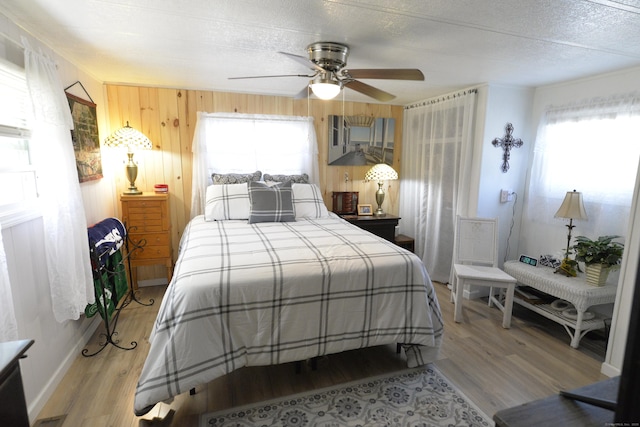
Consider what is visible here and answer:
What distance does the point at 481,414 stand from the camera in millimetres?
1769

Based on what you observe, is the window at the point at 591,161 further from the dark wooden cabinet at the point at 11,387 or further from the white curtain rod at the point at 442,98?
the dark wooden cabinet at the point at 11,387

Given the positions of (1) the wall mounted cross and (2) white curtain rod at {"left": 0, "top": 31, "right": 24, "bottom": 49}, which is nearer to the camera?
(2) white curtain rod at {"left": 0, "top": 31, "right": 24, "bottom": 49}

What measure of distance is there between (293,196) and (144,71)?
1731 mm

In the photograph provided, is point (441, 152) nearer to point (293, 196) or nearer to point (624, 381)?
point (293, 196)

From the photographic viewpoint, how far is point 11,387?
0.93m

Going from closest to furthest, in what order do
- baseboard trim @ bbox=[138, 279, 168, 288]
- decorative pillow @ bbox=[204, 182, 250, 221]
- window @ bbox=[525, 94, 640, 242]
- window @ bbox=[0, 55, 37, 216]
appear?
1. window @ bbox=[0, 55, 37, 216]
2. window @ bbox=[525, 94, 640, 242]
3. decorative pillow @ bbox=[204, 182, 250, 221]
4. baseboard trim @ bbox=[138, 279, 168, 288]

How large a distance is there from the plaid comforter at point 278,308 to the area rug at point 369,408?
239 millimetres

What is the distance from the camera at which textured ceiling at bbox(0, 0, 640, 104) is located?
62.2 inches

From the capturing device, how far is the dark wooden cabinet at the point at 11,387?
891 mm

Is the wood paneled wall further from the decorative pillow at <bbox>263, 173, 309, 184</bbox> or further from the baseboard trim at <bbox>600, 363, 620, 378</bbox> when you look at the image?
the baseboard trim at <bbox>600, 363, 620, 378</bbox>

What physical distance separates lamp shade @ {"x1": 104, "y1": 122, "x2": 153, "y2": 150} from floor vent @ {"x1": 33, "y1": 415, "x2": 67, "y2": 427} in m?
2.22

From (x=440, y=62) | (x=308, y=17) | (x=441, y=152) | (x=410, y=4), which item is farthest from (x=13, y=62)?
(x=441, y=152)

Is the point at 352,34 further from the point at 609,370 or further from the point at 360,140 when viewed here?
the point at 609,370

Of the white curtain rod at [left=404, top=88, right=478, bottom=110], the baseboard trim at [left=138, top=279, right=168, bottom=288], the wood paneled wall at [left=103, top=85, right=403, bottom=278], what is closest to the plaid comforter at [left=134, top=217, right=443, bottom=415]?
the wood paneled wall at [left=103, top=85, right=403, bottom=278]
